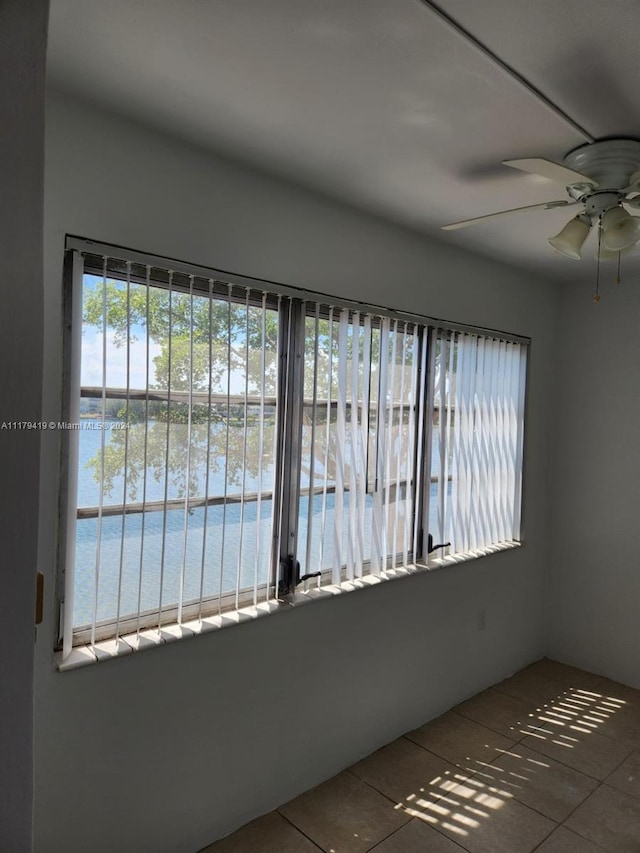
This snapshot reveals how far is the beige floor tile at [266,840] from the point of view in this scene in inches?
81.9

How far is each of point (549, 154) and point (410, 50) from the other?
75cm

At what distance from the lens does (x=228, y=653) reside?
2133 mm

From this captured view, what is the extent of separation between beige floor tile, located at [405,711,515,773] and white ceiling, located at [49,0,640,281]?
8.28ft

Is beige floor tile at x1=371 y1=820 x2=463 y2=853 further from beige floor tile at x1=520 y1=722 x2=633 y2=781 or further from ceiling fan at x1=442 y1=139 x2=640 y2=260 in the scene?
ceiling fan at x1=442 y1=139 x2=640 y2=260

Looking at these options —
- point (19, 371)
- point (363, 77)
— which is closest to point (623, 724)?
point (363, 77)

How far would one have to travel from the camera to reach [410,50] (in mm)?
1343

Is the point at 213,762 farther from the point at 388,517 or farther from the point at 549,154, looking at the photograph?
the point at 549,154

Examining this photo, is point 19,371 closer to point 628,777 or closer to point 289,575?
point 289,575

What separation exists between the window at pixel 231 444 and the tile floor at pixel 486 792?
857 mm

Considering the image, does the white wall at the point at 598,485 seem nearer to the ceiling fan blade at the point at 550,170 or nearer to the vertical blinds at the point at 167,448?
the ceiling fan blade at the point at 550,170

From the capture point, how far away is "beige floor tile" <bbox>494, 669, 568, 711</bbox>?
3.31 meters

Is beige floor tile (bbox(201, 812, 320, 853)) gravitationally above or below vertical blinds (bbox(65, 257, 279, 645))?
below

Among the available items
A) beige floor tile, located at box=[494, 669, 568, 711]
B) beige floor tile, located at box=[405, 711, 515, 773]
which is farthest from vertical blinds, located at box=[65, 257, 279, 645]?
beige floor tile, located at box=[494, 669, 568, 711]

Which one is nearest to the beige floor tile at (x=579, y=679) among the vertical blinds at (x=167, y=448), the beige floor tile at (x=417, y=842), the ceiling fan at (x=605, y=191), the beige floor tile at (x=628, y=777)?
the beige floor tile at (x=628, y=777)
